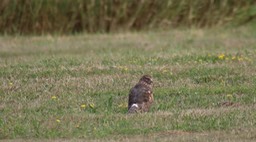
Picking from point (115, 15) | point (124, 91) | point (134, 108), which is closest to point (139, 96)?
point (134, 108)

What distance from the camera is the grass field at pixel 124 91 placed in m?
9.50

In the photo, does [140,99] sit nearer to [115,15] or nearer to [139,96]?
[139,96]

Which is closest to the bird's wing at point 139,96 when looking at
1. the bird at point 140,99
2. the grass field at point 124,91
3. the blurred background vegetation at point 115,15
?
the bird at point 140,99

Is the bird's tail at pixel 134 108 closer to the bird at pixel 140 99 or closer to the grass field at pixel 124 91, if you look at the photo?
the bird at pixel 140 99

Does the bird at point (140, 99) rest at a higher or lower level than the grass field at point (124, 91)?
higher

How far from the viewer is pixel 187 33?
18812 millimetres

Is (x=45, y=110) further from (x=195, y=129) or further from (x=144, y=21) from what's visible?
(x=144, y=21)

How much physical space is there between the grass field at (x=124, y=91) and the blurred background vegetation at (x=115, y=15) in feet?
5.23

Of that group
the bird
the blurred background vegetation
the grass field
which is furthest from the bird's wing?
the blurred background vegetation

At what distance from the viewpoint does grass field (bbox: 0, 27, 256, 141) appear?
31.2 ft

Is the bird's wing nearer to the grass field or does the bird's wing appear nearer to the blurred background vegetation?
the grass field

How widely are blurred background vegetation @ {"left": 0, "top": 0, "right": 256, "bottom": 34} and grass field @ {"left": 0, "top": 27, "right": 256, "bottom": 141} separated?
159cm

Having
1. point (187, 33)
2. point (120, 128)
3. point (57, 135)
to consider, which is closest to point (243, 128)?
point (120, 128)

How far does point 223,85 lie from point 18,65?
3.37 m
